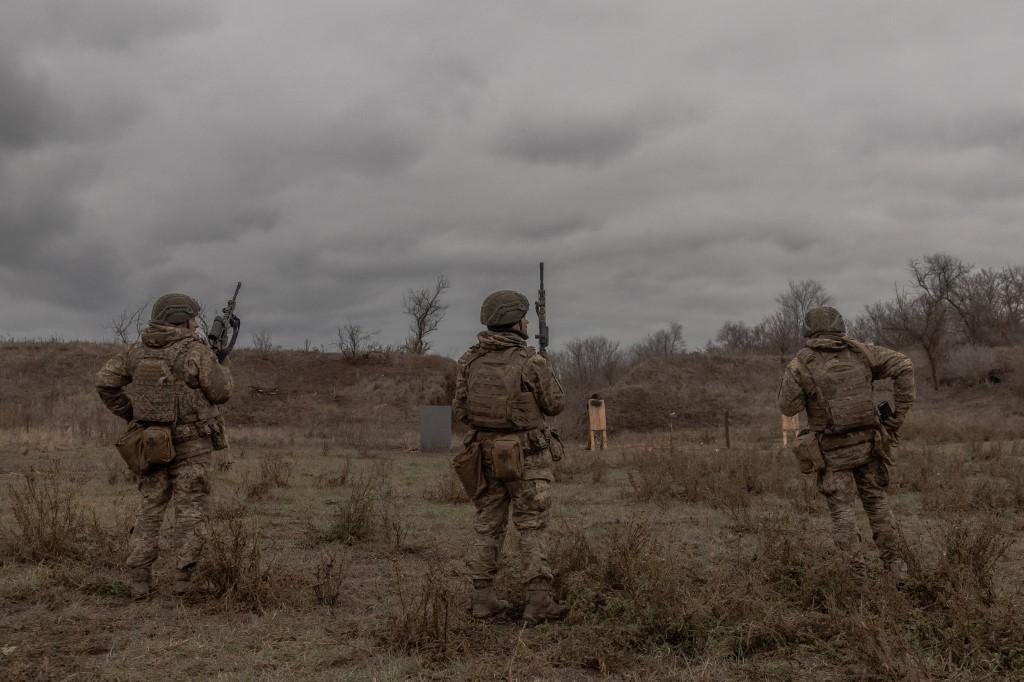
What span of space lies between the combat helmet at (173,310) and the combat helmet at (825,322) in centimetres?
482

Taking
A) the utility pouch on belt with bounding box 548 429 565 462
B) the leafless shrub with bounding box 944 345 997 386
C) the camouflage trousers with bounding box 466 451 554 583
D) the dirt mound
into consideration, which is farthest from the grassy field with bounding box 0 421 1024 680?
the leafless shrub with bounding box 944 345 997 386

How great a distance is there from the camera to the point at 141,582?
5.06 meters

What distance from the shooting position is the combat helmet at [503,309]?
5.00 m

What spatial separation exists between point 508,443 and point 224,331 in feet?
17.6

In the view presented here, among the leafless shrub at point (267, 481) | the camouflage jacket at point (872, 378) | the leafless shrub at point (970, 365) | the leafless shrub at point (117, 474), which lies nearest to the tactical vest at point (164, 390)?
the leafless shrub at point (267, 481)

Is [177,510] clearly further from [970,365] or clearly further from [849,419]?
[970,365]

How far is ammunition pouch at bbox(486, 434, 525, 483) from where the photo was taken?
4645 mm

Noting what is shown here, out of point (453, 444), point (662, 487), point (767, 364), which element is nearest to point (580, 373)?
point (767, 364)

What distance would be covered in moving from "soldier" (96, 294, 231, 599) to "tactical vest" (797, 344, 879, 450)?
14.7ft

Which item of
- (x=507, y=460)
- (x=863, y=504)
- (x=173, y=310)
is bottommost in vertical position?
(x=863, y=504)

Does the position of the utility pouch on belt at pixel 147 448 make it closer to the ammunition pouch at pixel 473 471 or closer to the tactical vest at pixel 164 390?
the tactical vest at pixel 164 390

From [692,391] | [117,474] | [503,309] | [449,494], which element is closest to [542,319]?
[503,309]

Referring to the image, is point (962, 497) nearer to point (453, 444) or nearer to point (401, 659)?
point (401, 659)

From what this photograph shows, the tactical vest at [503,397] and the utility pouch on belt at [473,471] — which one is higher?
the tactical vest at [503,397]
